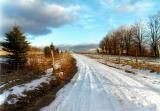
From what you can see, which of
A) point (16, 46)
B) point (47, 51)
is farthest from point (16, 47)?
point (47, 51)

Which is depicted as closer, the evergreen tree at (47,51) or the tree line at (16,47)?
the tree line at (16,47)

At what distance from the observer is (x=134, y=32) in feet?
312

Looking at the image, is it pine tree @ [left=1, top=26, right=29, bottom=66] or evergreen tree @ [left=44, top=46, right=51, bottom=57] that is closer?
pine tree @ [left=1, top=26, right=29, bottom=66]

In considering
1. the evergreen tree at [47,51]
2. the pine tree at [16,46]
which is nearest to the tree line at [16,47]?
the pine tree at [16,46]

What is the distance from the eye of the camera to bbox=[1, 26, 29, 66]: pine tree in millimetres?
35844

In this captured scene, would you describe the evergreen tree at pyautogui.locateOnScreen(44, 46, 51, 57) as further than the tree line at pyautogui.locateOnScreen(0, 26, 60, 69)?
Yes

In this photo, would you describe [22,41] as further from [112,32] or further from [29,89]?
[112,32]

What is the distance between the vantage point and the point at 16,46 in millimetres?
35844

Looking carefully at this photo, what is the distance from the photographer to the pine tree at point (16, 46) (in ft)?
118

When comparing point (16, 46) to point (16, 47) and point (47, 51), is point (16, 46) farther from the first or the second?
point (47, 51)

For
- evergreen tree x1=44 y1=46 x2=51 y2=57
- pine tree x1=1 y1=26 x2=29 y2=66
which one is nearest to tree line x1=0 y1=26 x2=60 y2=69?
pine tree x1=1 y1=26 x2=29 y2=66

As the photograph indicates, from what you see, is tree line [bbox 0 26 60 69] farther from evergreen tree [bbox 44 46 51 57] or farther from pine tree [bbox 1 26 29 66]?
evergreen tree [bbox 44 46 51 57]

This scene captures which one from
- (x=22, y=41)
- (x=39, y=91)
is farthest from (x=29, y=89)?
(x=22, y=41)

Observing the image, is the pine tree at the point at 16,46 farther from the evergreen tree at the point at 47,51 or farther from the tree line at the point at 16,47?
the evergreen tree at the point at 47,51
